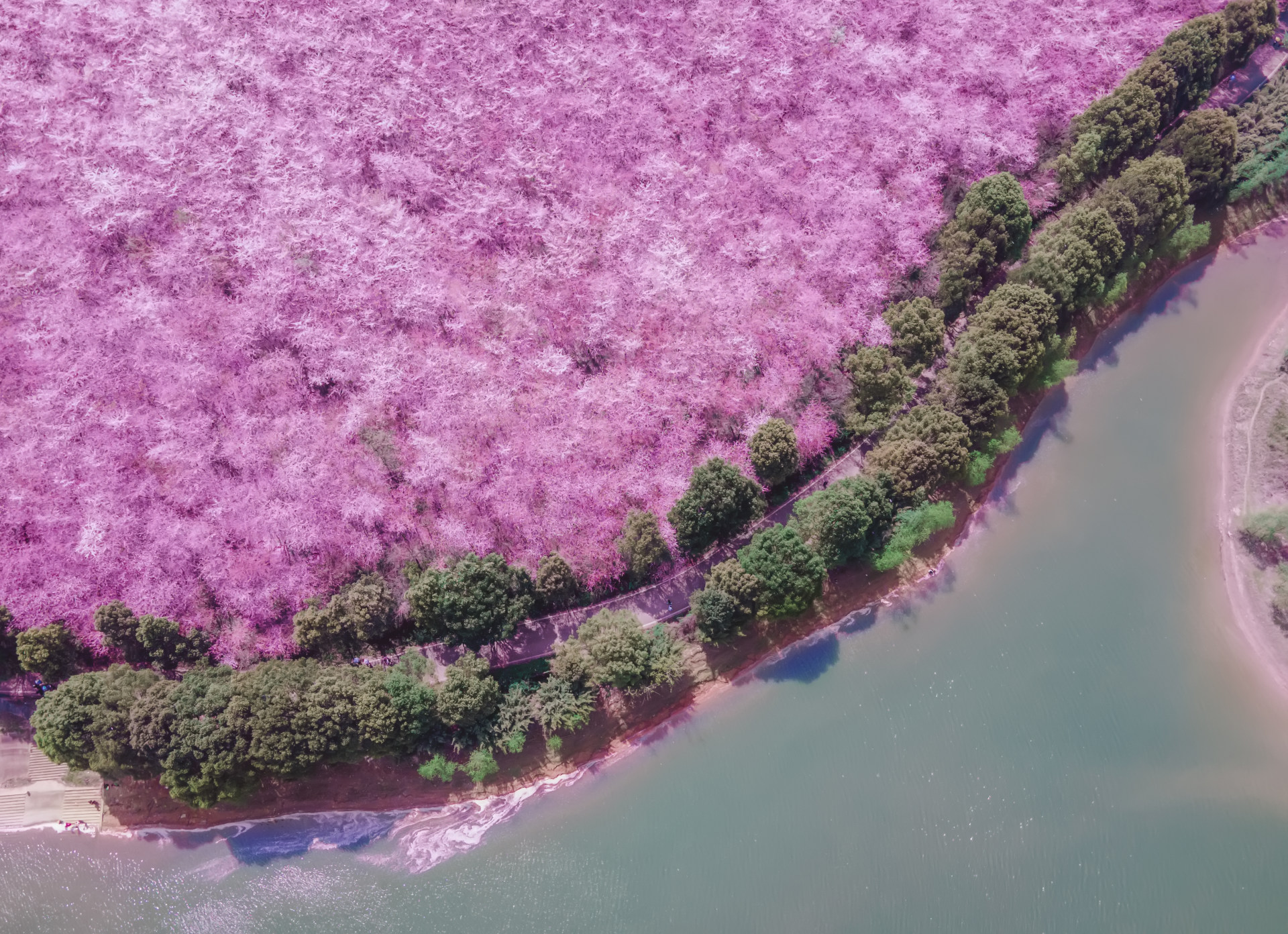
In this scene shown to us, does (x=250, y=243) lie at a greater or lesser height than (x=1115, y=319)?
greater

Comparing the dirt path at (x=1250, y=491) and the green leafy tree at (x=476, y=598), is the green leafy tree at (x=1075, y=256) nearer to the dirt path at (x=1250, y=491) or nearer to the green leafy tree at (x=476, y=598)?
the dirt path at (x=1250, y=491)

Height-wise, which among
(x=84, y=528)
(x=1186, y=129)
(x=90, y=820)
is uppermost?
(x=1186, y=129)

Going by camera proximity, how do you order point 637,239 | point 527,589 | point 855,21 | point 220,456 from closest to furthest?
point 527,589, point 220,456, point 637,239, point 855,21

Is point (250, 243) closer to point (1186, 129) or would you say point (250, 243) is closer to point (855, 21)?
point (855, 21)

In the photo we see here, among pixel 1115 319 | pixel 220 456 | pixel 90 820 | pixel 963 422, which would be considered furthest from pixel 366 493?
pixel 1115 319

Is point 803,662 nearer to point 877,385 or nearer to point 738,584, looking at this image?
point 738,584

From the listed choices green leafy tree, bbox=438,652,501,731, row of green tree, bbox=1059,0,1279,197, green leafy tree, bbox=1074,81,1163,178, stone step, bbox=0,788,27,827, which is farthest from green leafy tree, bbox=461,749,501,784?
green leafy tree, bbox=1074,81,1163,178

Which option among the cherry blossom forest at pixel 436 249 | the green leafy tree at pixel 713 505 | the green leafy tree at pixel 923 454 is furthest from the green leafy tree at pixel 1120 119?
the green leafy tree at pixel 713 505
